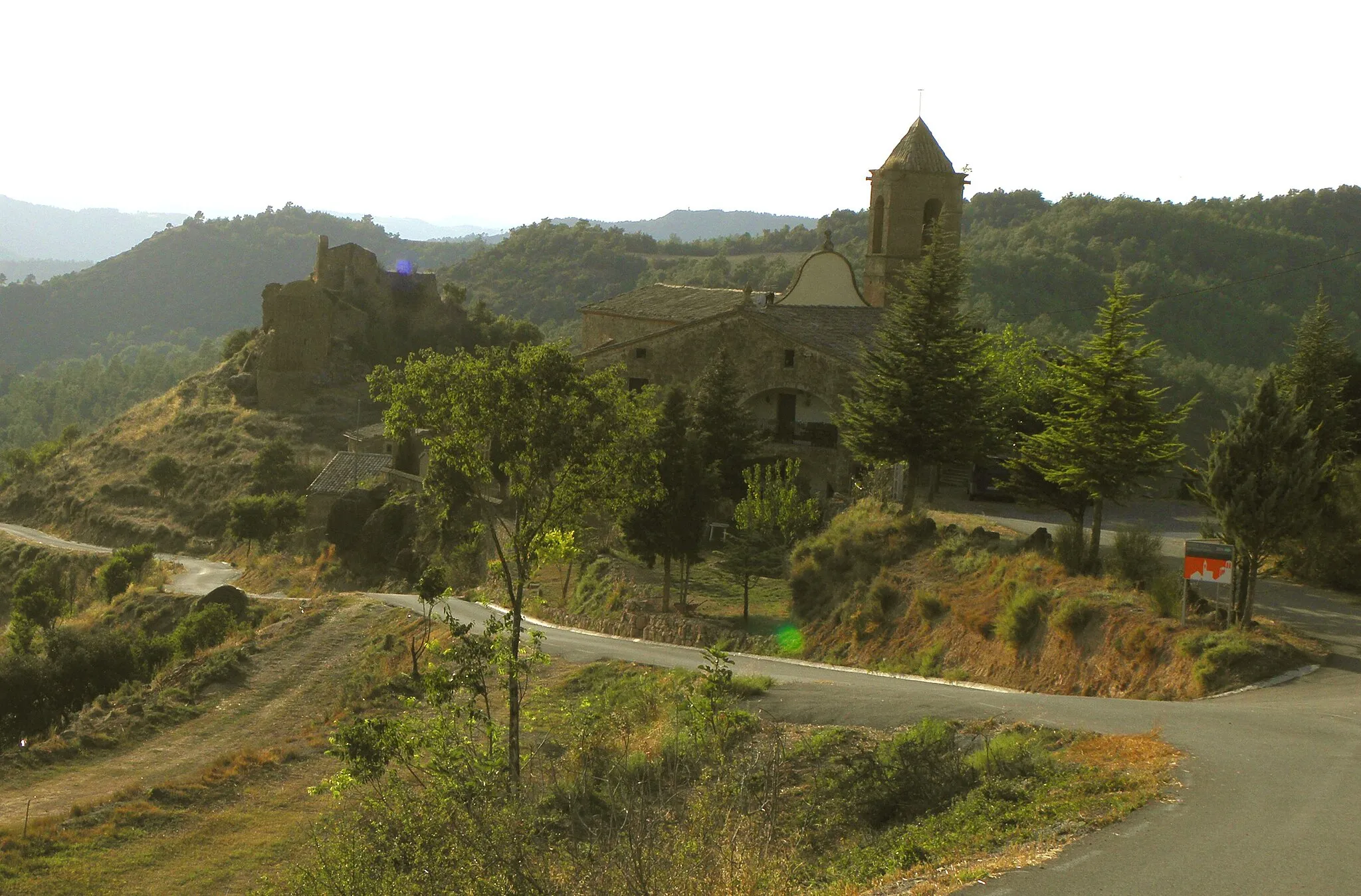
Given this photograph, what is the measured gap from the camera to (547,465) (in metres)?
15.1

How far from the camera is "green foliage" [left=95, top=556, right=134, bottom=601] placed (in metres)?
42.8

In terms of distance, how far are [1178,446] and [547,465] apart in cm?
1013

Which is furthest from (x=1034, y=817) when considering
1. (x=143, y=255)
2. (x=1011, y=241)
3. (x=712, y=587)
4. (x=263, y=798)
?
(x=143, y=255)

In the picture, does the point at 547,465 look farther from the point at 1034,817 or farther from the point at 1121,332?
the point at 1121,332

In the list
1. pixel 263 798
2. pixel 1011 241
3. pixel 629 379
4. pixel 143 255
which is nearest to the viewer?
pixel 263 798

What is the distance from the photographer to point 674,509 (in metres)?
25.0

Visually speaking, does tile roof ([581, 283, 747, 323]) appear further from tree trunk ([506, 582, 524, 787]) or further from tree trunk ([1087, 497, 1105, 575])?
tree trunk ([506, 582, 524, 787])

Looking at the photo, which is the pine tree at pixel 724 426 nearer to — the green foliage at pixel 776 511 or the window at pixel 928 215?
the green foliage at pixel 776 511

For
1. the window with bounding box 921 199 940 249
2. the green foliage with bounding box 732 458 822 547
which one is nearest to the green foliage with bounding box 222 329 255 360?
the window with bounding box 921 199 940 249

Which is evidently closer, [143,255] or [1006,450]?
[1006,450]

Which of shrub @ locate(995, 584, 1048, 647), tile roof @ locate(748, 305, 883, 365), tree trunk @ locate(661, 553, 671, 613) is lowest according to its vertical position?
tree trunk @ locate(661, 553, 671, 613)

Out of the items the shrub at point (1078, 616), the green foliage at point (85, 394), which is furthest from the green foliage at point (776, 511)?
the green foliage at point (85, 394)

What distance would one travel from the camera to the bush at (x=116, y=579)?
42.8m

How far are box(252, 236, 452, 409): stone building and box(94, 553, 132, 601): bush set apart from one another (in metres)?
18.4
